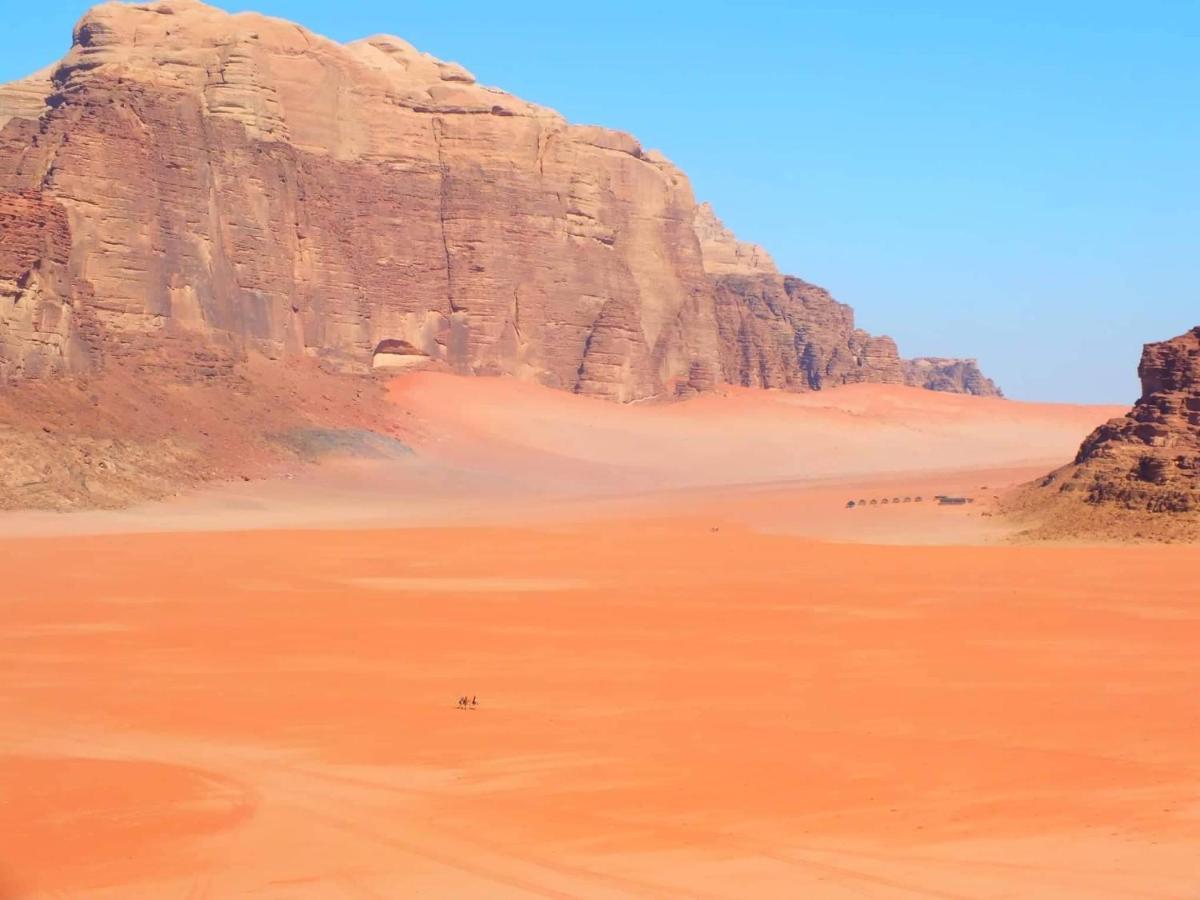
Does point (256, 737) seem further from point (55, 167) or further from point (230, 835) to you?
point (55, 167)

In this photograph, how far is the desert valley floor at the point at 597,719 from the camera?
7883 millimetres

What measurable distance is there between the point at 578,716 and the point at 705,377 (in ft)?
192

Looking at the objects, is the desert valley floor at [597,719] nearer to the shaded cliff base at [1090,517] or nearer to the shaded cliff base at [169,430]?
the shaded cliff base at [1090,517]

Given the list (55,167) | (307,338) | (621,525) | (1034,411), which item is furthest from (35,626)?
(1034,411)

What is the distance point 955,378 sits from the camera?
12050 cm

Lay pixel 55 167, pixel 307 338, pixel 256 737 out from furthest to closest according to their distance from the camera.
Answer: pixel 307 338
pixel 55 167
pixel 256 737

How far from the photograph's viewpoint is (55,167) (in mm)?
44594

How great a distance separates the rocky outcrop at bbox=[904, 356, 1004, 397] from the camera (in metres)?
120

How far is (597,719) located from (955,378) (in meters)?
112

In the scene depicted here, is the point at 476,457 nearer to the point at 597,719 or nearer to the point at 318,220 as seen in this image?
the point at 318,220

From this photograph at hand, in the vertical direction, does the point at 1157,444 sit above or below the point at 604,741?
above

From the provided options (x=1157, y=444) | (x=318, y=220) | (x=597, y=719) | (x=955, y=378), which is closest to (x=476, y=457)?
(x=318, y=220)

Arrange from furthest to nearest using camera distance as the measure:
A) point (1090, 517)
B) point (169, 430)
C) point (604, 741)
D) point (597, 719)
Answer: point (169, 430), point (1090, 517), point (597, 719), point (604, 741)

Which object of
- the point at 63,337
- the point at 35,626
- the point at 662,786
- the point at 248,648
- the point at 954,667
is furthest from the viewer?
the point at 63,337
